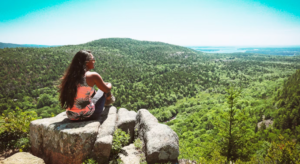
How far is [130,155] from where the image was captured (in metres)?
5.47

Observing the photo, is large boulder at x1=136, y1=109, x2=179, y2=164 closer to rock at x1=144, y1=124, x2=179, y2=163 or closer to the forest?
rock at x1=144, y1=124, x2=179, y2=163

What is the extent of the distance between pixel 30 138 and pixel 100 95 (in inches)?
113

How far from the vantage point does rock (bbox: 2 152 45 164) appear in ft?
15.1

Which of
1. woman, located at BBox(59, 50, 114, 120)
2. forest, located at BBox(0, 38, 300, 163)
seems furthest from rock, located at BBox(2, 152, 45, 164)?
woman, located at BBox(59, 50, 114, 120)

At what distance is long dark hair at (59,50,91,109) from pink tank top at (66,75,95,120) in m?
0.15

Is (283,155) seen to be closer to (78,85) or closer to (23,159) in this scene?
(78,85)

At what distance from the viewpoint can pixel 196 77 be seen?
158 m

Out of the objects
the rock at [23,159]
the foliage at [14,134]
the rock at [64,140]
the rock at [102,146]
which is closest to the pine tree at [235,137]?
the rock at [102,146]

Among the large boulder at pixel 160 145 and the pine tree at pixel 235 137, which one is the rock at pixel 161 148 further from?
the pine tree at pixel 235 137

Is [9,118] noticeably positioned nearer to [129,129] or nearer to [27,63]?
[129,129]

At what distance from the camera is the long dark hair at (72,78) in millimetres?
4542

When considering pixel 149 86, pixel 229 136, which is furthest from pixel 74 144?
pixel 149 86

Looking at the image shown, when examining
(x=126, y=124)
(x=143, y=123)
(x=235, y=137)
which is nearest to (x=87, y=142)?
(x=126, y=124)

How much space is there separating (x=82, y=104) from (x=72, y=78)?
3.23 feet
